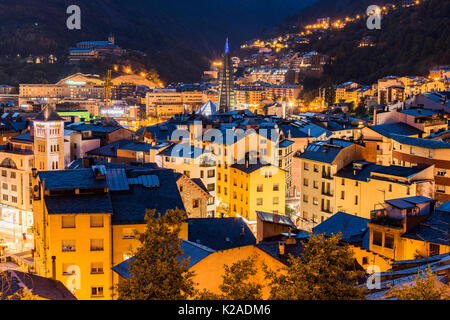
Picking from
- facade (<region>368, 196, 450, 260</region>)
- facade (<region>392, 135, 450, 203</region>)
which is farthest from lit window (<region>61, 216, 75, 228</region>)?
facade (<region>392, 135, 450, 203</region>)

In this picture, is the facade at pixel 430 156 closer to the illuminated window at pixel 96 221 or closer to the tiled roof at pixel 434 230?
the tiled roof at pixel 434 230

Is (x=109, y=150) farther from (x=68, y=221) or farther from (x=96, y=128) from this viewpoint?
(x=68, y=221)

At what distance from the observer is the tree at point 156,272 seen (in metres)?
8.68

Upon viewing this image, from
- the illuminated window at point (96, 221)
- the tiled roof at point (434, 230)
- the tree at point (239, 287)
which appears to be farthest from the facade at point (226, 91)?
the tree at point (239, 287)

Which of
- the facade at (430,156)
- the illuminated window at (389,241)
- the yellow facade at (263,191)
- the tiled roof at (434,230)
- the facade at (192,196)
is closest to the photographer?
the tiled roof at (434,230)

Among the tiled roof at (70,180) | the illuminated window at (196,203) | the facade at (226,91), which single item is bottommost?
the illuminated window at (196,203)

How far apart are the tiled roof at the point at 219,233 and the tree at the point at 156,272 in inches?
293

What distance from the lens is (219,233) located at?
18.3m

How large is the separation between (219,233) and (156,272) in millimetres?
9442

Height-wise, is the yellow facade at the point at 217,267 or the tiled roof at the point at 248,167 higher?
the tiled roof at the point at 248,167

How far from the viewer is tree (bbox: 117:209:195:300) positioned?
868 cm

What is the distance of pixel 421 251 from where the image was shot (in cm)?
1462

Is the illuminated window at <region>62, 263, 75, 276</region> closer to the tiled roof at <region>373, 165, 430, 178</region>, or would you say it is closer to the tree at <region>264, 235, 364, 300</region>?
the tree at <region>264, 235, 364, 300</region>
